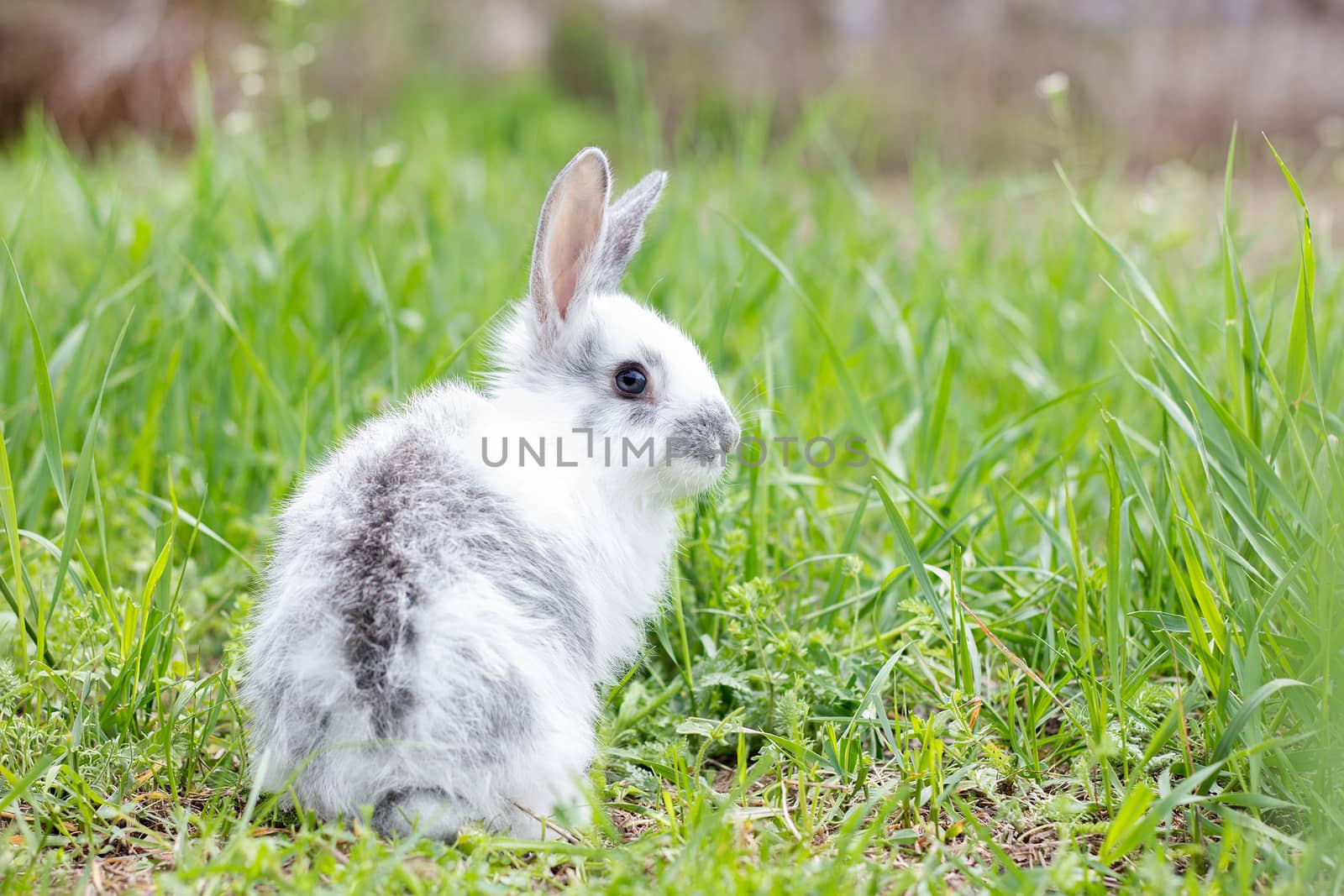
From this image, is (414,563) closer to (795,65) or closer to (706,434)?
(706,434)

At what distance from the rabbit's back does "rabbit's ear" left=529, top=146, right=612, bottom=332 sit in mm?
524

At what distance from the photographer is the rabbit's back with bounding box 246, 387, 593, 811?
1.97 metres

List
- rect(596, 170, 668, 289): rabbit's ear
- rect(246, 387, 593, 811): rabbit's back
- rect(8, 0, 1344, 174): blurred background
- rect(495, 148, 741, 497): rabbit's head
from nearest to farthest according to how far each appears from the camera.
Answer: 1. rect(246, 387, 593, 811): rabbit's back
2. rect(495, 148, 741, 497): rabbit's head
3. rect(596, 170, 668, 289): rabbit's ear
4. rect(8, 0, 1344, 174): blurred background

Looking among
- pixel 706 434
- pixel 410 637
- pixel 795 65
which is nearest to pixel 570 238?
pixel 706 434

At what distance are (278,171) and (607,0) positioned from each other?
6.19 metres

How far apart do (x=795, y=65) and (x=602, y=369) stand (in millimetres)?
9091

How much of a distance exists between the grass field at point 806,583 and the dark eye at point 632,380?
491 millimetres

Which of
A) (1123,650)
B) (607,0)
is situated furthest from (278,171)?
(607,0)

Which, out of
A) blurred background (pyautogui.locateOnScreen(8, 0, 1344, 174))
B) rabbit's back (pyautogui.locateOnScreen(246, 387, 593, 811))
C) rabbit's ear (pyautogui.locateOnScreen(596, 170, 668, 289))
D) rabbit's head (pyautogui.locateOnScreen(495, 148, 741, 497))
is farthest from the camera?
blurred background (pyautogui.locateOnScreen(8, 0, 1344, 174))

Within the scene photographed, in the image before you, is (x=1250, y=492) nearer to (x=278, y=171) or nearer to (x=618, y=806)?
(x=618, y=806)

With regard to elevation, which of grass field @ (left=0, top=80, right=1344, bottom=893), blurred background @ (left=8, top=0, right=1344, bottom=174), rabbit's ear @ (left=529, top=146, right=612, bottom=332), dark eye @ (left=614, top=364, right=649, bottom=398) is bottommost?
grass field @ (left=0, top=80, right=1344, bottom=893)

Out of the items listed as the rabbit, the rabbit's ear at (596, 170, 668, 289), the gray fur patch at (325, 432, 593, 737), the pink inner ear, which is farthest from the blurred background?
the gray fur patch at (325, 432, 593, 737)

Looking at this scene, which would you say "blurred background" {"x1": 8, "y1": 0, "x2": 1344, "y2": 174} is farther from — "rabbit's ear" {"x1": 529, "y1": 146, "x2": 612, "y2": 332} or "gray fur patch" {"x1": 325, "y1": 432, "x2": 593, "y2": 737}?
"gray fur patch" {"x1": 325, "y1": 432, "x2": 593, "y2": 737}

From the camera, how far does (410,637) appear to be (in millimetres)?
1986
